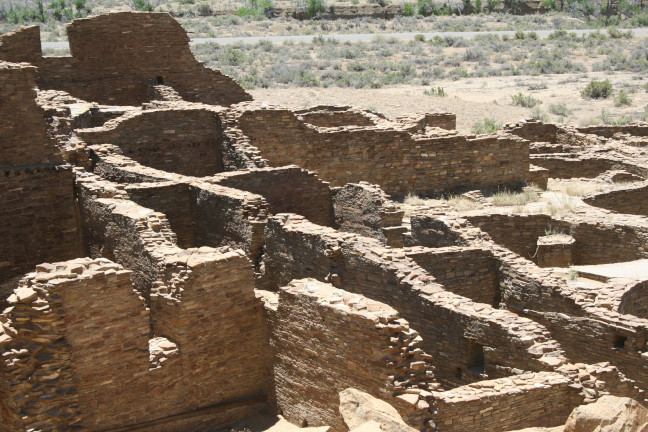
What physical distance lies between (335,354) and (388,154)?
35.5ft

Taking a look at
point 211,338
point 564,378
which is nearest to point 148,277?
point 211,338

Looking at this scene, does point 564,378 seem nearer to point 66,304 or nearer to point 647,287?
point 647,287

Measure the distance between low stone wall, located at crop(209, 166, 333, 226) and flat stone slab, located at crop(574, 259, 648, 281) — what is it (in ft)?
15.7

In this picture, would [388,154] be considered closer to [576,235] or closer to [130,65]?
[576,235]

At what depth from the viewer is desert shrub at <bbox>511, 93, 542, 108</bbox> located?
36.7 meters

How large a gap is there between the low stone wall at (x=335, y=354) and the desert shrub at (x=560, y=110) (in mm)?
25168

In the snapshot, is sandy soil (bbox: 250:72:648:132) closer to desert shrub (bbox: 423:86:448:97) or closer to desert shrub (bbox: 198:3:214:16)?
desert shrub (bbox: 423:86:448:97)

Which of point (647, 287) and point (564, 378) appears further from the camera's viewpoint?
point (647, 287)

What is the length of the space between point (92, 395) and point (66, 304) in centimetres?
122

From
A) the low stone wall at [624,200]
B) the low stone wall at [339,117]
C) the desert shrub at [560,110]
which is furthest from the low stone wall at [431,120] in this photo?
the desert shrub at [560,110]

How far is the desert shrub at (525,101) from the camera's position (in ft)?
121

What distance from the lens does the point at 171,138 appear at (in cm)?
2003

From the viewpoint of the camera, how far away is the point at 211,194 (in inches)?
621

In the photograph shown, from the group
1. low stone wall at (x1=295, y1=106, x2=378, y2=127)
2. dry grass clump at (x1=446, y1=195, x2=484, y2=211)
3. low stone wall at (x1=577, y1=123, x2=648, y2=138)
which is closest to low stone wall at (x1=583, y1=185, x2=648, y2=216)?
dry grass clump at (x1=446, y1=195, x2=484, y2=211)
